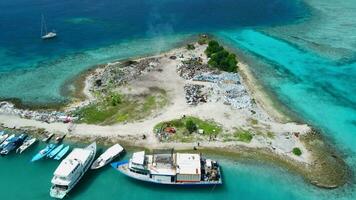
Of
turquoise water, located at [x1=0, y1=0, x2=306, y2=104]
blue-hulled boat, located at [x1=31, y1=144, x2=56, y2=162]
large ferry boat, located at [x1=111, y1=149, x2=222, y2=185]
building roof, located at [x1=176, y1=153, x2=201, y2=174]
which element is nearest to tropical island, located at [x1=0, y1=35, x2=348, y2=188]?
blue-hulled boat, located at [x1=31, y1=144, x2=56, y2=162]

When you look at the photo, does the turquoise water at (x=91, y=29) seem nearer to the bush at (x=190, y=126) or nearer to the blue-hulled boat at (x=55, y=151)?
the blue-hulled boat at (x=55, y=151)

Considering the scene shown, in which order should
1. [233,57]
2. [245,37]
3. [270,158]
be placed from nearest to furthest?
[270,158] → [233,57] → [245,37]

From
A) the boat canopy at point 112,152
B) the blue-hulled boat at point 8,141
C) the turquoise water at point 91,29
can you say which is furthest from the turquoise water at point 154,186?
the turquoise water at point 91,29

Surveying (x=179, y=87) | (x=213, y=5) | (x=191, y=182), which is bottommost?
(x=191, y=182)

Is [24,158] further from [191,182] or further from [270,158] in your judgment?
[270,158]

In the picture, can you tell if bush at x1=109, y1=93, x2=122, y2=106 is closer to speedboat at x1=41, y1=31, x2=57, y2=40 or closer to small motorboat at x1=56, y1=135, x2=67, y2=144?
small motorboat at x1=56, y1=135, x2=67, y2=144

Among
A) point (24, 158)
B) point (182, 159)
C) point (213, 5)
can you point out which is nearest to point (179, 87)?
point (182, 159)

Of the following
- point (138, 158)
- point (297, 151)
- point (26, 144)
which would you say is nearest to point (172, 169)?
point (138, 158)
